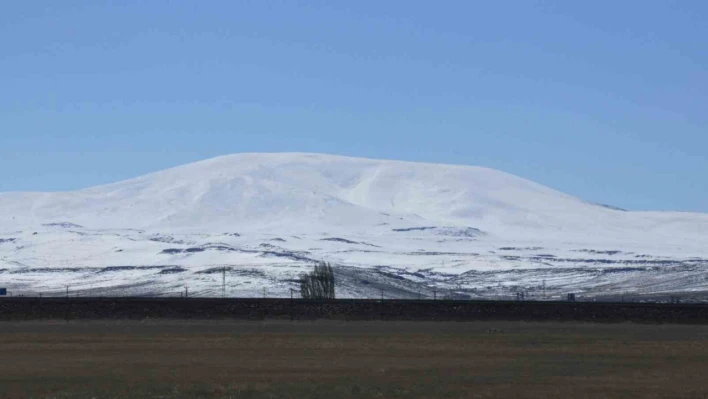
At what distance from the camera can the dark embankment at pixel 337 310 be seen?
205 feet

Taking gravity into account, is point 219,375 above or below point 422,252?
below

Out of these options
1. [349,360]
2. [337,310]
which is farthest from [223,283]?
[349,360]

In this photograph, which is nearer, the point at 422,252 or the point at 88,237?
the point at 422,252

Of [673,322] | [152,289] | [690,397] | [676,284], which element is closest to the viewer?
[690,397]

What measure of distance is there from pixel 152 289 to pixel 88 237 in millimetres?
75115

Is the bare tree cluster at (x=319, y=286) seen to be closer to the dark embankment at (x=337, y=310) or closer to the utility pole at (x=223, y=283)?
the utility pole at (x=223, y=283)

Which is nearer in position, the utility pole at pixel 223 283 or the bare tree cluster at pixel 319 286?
the bare tree cluster at pixel 319 286

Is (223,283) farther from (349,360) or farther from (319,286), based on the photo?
(349,360)

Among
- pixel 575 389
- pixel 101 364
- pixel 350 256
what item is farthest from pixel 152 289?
pixel 575 389

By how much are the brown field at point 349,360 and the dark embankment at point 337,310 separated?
1.28 meters

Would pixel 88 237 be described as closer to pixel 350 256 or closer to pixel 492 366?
pixel 350 256

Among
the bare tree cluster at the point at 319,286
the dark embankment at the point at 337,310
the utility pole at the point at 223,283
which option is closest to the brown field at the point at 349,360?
the dark embankment at the point at 337,310

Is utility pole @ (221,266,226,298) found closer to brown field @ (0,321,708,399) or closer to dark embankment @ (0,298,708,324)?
dark embankment @ (0,298,708,324)

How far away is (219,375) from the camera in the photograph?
3556 cm
